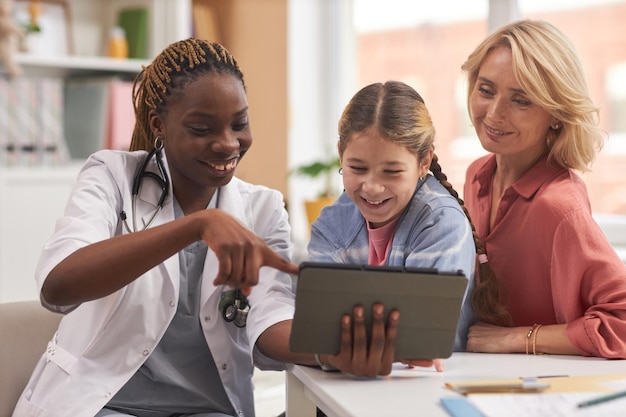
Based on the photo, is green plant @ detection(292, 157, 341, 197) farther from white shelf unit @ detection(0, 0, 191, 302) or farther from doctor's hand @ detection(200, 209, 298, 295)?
doctor's hand @ detection(200, 209, 298, 295)

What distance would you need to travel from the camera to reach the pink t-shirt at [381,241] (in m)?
1.49

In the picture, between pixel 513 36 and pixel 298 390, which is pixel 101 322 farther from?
pixel 513 36

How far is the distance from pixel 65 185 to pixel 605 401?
2.43m

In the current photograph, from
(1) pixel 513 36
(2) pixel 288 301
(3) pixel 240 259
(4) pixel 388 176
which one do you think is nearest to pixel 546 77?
(1) pixel 513 36

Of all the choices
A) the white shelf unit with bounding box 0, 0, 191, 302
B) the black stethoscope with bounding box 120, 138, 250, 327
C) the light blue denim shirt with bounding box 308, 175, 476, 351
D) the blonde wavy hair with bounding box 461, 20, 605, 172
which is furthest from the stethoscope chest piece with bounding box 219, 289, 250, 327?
the white shelf unit with bounding box 0, 0, 191, 302

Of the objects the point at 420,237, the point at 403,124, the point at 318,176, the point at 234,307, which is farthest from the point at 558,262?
the point at 318,176

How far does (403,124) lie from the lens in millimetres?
1433

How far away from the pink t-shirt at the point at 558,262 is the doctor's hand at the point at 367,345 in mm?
→ 396

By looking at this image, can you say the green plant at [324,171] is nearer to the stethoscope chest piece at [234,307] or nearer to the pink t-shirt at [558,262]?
the pink t-shirt at [558,262]

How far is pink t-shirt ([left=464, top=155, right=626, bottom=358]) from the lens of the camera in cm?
140

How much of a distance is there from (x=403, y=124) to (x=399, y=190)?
0.11 meters

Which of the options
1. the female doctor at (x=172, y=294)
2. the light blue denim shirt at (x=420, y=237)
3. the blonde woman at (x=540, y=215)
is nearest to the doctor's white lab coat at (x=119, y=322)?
the female doctor at (x=172, y=294)

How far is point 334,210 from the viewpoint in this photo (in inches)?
62.4

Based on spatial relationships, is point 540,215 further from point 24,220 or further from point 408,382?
point 24,220
